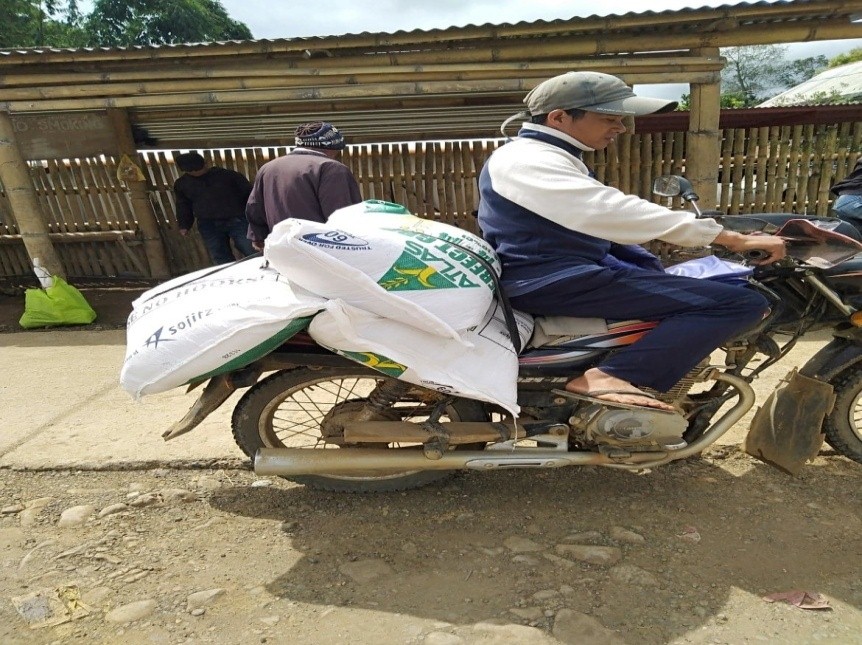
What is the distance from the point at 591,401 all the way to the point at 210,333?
1.42 meters

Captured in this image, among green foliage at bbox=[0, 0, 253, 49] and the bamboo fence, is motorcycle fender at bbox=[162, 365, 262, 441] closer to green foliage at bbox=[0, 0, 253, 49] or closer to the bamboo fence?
the bamboo fence

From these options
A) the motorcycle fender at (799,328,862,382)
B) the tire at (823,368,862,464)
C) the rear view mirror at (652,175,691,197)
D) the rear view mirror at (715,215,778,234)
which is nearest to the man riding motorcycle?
the rear view mirror at (715,215,778,234)

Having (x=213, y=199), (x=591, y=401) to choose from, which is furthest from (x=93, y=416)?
(x=591, y=401)

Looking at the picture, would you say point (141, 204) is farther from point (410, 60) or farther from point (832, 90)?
point (832, 90)

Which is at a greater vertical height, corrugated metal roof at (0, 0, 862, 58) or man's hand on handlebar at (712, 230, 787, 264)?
corrugated metal roof at (0, 0, 862, 58)

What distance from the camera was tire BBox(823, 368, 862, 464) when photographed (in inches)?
99.9

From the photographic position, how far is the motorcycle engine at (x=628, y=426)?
2234 millimetres

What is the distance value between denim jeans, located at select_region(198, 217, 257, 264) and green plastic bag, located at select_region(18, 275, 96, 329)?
1.39 meters

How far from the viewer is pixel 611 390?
7.14 feet

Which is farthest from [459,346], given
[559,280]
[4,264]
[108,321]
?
[4,264]

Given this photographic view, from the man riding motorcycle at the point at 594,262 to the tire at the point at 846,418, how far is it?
0.72 m

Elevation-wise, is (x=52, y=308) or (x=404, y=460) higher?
(x=404, y=460)

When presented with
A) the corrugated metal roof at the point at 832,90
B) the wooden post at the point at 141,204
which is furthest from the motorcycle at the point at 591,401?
the corrugated metal roof at the point at 832,90

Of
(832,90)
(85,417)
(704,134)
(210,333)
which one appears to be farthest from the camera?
(832,90)
